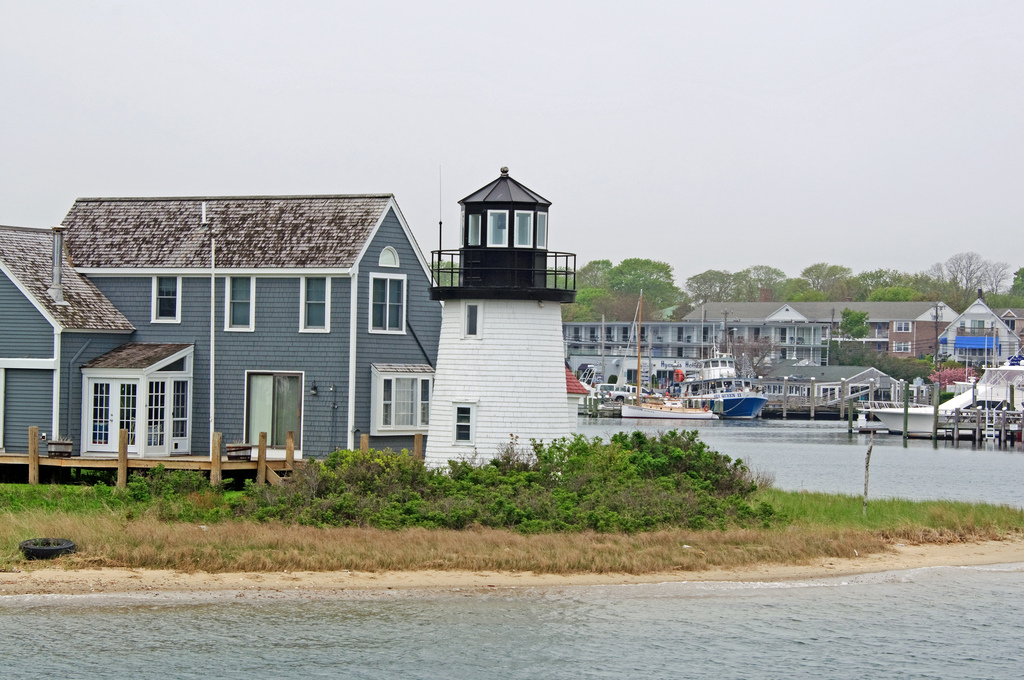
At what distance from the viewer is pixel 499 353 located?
32094mm

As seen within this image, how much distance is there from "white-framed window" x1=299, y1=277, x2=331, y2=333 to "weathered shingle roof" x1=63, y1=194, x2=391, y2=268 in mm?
542

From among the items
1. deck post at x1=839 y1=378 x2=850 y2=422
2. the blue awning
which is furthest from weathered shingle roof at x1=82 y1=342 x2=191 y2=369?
the blue awning

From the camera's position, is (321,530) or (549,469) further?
(549,469)

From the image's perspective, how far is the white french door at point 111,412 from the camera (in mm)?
33062

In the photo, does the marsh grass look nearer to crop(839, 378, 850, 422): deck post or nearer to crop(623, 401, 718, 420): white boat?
crop(623, 401, 718, 420): white boat

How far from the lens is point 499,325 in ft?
105

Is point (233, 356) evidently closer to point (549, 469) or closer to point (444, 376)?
point (444, 376)

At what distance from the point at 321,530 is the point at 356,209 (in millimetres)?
10571

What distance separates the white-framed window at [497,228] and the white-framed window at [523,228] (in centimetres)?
25

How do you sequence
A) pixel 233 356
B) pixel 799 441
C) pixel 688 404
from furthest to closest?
pixel 688 404, pixel 799 441, pixel 233 356

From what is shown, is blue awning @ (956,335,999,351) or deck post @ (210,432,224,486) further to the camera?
blue awning @ (956,335,999,351)

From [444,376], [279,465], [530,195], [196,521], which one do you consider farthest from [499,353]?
[196,521]

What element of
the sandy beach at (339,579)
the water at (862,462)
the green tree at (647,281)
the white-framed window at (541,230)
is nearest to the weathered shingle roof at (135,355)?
the sandy beach at (339,579)

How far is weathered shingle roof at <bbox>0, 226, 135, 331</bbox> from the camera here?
3306cm
